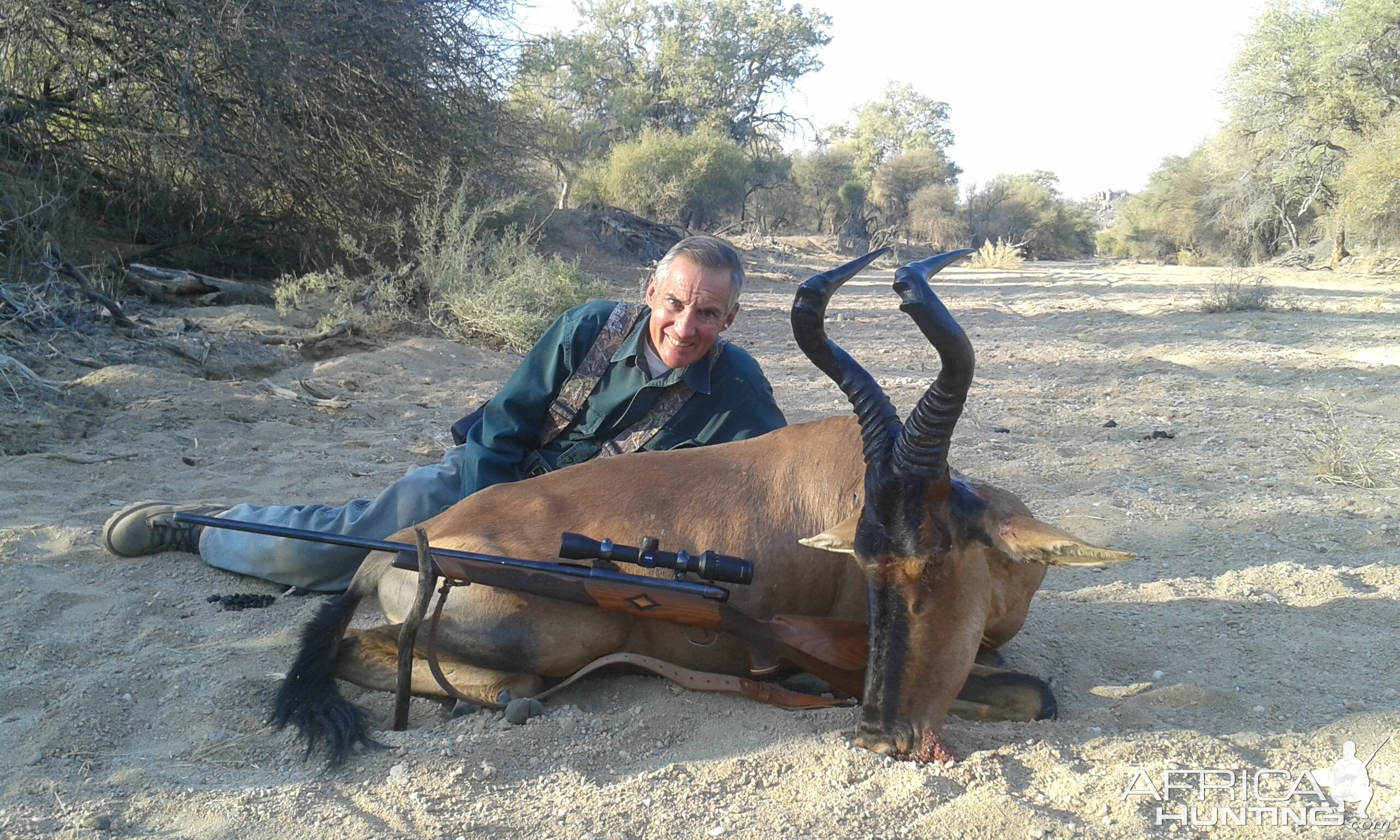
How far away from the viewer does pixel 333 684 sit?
10.8 ft

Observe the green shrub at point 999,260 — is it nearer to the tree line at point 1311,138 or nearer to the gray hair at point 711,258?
the tree line at point 1311,138

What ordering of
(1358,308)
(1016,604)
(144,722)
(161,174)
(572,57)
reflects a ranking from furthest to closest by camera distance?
(572,57) → (1358,308) → (161,174) → (1016,604) → (144,722)

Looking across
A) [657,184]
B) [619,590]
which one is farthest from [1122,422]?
[657,184]

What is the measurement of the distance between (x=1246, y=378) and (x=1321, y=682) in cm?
668

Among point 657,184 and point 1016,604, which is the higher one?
point 657,184

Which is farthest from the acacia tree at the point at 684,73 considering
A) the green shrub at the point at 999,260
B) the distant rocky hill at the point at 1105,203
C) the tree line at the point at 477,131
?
the distant rocky hill at the point at 1105,203

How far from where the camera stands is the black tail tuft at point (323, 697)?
3.07m

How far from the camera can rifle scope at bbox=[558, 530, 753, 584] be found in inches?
128

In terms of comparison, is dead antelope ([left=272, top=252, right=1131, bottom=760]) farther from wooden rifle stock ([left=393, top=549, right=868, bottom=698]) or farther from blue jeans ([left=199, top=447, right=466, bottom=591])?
blue jeans ([left=199, top=447, right=466, bottom=591])

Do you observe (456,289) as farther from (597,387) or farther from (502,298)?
(597,387)

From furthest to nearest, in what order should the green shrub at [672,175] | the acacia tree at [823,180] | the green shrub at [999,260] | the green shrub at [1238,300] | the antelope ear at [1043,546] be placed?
the acacia tree at [823,180], the green shrub at [999,260], the green shrub at [672,175], the green shrub at [1238,300], the antelope ear at [1043,546]

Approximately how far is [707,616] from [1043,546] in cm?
113

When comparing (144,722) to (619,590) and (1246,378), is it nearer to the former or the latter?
(619,590)

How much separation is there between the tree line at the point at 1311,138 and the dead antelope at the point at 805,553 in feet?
79.7
